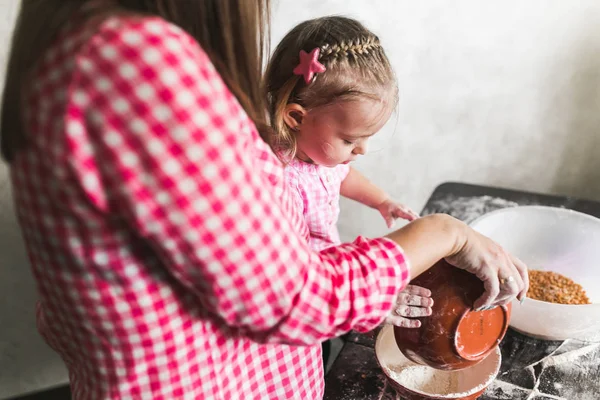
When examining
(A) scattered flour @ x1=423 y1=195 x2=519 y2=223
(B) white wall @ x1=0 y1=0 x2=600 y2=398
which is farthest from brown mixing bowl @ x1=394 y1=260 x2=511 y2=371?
(B) white wall @ x1=0 y1=0 x2=600 y2=398

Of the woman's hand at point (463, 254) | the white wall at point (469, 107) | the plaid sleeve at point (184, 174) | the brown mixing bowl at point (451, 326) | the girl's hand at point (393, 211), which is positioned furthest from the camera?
the white wall at point (469, 107)

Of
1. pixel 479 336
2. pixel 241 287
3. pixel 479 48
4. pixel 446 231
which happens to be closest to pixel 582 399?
pixel 479 336

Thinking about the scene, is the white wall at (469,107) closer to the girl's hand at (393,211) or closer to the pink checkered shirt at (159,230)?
the girl's hand at (393,211)

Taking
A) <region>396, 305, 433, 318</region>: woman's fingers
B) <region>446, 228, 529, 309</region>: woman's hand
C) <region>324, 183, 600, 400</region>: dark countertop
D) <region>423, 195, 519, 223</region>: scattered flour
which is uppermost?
<region>446, 228, 529, 309</region>: woman's hand

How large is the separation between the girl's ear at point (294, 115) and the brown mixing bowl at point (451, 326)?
393 millimetres

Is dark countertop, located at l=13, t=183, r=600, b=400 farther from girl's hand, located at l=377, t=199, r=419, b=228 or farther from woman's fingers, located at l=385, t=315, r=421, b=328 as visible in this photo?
girl's hand, located at l=377, t=199, r=419, b=228

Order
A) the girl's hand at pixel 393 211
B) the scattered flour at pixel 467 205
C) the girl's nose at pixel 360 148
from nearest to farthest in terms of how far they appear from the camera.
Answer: the girl's nose at pixel 360 148 → the girl's hand at pixel 393 211 → the scattered flour at pixel 467 205

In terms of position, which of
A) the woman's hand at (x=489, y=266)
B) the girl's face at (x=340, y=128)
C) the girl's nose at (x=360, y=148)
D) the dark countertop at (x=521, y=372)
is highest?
the girl's face at (x=340, y=128)

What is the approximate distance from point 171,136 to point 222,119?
55 mm

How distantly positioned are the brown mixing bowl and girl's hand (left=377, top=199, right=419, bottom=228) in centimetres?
41

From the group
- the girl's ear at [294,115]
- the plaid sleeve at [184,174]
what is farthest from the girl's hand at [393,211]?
the plaid sleeve at [184,174]

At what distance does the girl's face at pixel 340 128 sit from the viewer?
1012 mm

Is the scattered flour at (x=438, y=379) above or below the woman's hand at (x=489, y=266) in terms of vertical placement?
below

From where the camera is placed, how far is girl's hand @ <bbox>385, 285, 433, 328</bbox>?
33.5 inches
